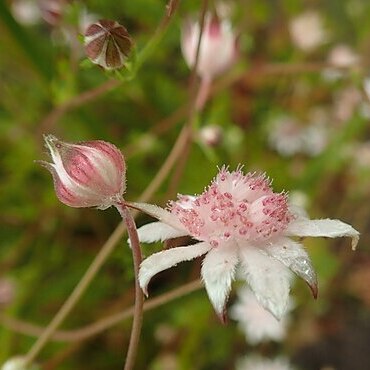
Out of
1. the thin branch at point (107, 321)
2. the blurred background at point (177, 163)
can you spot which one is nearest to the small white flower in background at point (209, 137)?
the blurred background at point (177, 163)

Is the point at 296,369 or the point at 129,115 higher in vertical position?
the point at 129,115

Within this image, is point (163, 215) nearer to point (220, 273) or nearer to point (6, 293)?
point (220, 273)

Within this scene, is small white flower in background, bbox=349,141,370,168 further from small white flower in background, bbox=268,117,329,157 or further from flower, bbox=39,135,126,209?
flower, bbox=39,135,126,209

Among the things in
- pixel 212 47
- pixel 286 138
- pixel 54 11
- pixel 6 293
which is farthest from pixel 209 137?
pixel 286 138

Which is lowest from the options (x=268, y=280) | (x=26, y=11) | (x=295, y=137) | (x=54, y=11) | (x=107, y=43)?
(x=268, y=280)

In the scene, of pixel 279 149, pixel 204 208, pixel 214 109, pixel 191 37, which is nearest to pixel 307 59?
→ pixel 279 149

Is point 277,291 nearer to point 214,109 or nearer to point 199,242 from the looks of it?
point 199,242

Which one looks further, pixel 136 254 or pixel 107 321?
pixel 107 321

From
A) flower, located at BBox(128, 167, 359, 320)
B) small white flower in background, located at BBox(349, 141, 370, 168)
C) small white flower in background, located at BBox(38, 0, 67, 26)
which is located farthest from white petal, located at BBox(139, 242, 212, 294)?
small white flower in background, located at BBox(349, 141, 370, 168)
